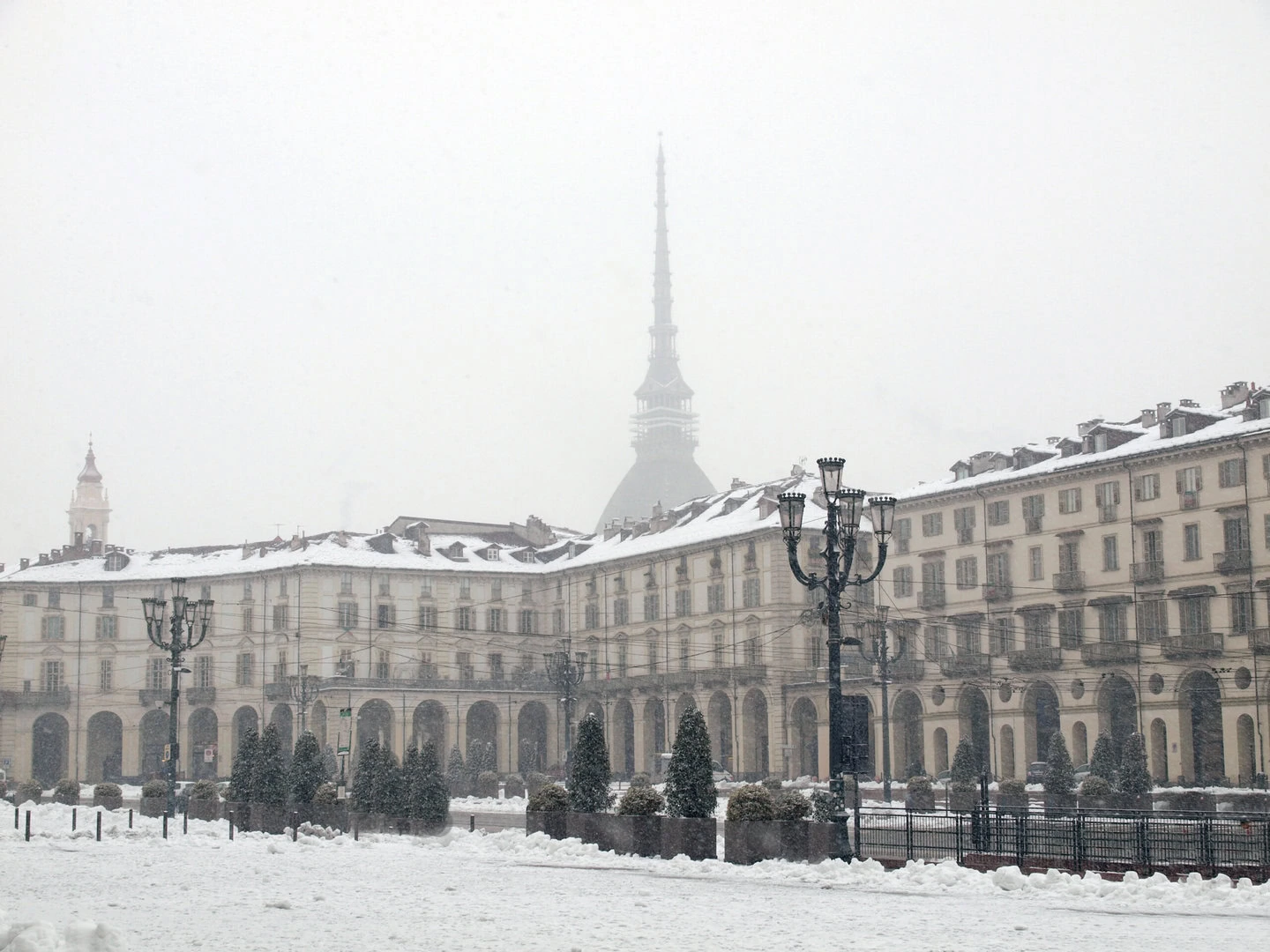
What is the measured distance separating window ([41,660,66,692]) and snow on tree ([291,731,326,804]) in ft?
197

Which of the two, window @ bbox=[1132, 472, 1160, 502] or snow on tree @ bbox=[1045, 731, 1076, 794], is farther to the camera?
window @ bbox=[1132, 472, 1160, 502]

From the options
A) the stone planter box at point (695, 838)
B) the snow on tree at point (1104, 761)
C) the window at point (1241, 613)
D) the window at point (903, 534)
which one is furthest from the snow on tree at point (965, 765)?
the stone planter box at point (695, 838)

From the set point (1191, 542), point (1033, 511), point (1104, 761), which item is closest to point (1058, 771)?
point (1104, 761)

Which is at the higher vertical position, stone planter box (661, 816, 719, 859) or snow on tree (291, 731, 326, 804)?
snow on tree (291, 731, 326, 804)

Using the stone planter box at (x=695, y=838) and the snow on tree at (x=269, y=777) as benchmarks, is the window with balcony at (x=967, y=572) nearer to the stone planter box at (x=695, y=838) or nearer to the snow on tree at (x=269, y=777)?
the snow on tree at (x=269, y=777)

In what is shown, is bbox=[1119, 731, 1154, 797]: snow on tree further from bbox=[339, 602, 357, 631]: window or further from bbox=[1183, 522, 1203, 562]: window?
bbox=[339, 602, 357, 631]: window

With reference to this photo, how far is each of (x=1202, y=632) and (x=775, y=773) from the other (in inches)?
891

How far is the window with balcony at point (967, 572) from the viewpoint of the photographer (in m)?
74.8

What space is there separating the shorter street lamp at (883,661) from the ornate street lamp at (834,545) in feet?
89.8

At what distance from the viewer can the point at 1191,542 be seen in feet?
215

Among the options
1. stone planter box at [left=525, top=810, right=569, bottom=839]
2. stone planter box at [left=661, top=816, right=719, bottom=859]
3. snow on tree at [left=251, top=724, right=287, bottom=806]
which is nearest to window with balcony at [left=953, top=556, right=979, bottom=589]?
snow on tree at [left=251, top=724, right=287, bottom=806]

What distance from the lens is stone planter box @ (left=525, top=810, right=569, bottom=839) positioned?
108ft

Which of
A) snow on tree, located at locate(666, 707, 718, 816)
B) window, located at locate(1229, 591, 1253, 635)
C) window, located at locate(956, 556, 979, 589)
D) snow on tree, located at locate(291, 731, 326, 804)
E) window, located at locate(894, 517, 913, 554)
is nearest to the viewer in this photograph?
snow on tree, located at locate(666, 707, 718, 816)

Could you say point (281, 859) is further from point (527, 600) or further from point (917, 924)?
point (527, 600)
